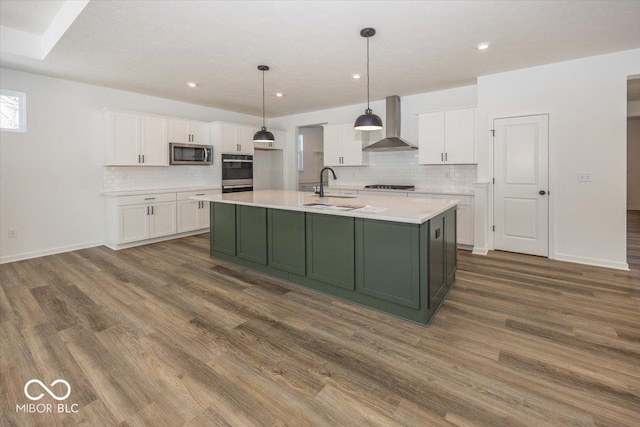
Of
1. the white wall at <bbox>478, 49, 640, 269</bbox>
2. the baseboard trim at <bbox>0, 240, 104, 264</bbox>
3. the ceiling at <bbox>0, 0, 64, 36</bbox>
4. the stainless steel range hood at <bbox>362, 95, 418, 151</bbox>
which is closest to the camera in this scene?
the ceiling at <bbox>0, 0, 64, 36</bbox>

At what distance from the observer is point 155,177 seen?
5.78 meters

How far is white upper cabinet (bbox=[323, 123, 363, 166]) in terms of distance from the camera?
6.14 m

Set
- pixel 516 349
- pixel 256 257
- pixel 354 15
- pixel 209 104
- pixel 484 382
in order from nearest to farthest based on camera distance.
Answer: pixel 484 382, pixel 516 349, pixel 354 15, pixel 256 257, pixel 209 104

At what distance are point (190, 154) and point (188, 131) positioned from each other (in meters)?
0.44

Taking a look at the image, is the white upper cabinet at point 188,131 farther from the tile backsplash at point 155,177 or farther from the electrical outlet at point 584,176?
the electrical outlet at point 584,176

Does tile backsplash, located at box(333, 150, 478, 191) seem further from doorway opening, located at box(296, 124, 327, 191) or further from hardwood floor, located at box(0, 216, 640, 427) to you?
doorway opening, located at box(296, 124, 327, 191)

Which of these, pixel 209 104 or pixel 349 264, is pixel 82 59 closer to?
pixel 209 104

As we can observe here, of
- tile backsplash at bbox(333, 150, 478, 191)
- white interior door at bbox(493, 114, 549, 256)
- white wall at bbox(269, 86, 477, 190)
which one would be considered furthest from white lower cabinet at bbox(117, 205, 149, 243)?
white interior door at bbox(493, 114, 549, 256)

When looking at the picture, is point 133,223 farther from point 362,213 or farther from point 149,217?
point 362,213

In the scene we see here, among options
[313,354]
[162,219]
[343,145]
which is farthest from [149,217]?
[313,354]

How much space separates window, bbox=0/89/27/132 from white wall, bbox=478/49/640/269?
6752 millimetres

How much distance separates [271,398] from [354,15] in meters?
3.08

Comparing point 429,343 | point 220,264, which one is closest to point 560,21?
point 429,343

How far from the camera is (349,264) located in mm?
2887
